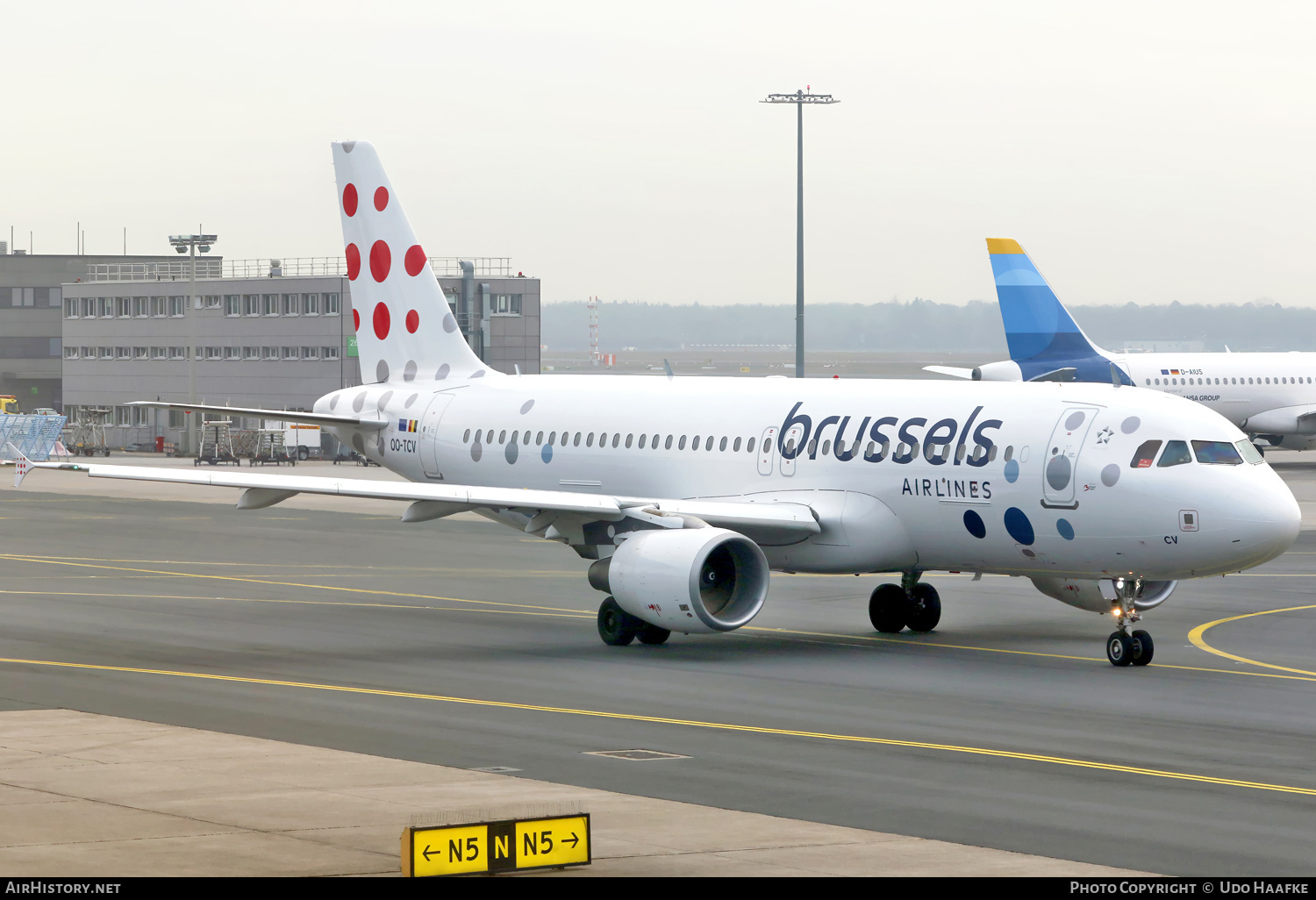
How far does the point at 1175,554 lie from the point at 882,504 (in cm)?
482

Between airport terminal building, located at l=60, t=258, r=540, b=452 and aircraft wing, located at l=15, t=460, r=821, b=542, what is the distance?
2474 inches

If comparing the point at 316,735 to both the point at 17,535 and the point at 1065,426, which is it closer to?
the point at 1065,426

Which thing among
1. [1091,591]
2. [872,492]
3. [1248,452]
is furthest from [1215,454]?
[872,492]

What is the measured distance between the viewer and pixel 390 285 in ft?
130

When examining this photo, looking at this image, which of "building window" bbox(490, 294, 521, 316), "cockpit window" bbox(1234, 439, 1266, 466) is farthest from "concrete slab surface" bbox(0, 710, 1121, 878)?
"building window" bbox(490, 294, 521, 316)

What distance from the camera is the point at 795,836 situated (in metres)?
15.2

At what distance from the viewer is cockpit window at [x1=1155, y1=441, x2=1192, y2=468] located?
26.3 meters

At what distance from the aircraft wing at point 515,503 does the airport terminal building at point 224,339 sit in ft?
206

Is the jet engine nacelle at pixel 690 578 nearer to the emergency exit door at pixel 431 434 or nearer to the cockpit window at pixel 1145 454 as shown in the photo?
the cockpit window at pixel 1145 454

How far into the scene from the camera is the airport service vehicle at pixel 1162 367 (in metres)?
79.4

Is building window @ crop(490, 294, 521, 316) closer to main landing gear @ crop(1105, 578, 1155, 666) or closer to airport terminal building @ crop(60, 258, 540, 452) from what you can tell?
airport terminal building @ crop(60, 258, 540, 452)

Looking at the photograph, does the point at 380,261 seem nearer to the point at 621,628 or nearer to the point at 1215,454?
the point at 621,628

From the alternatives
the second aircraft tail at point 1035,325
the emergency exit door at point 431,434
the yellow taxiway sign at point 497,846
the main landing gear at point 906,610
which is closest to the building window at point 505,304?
the second aircraft tail at point 1035,325
